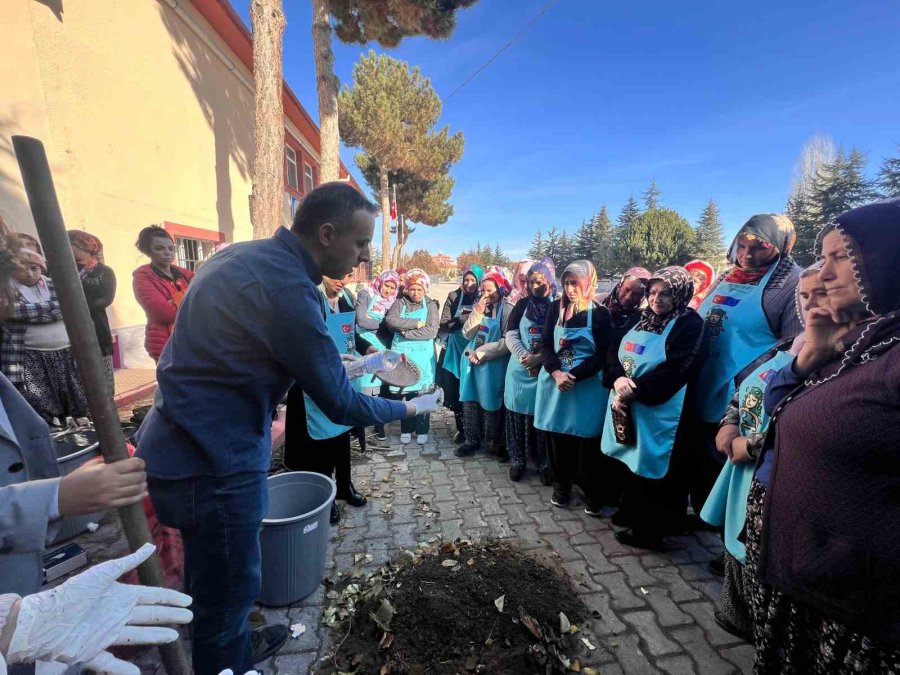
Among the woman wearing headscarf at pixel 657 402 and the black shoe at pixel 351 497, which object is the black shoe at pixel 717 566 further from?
the black shoe at pixel 351 497

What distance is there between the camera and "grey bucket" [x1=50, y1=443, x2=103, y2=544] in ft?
8.14

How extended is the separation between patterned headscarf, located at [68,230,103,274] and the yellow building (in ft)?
7.30

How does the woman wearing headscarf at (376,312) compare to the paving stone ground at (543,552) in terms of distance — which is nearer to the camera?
the paving stone ground at (543,552)

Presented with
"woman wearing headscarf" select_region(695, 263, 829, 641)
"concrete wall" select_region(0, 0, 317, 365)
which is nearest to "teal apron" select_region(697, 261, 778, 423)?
"woman wearing headscarf" select_region(695, 263, 829, 641)

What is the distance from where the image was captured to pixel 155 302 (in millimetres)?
3801

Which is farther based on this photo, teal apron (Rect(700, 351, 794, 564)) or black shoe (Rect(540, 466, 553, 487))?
black shoe (Rect(540, 466, 553, 487))

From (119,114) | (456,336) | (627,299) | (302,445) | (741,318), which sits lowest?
(302,445)

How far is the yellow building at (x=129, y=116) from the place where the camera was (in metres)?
4.94

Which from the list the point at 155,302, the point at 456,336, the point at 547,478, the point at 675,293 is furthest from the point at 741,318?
the point at 155,302

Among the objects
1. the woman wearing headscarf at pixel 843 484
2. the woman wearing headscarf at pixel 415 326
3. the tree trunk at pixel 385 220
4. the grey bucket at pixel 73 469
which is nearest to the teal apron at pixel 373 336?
the woman wearing headscarf at pixel 415 326

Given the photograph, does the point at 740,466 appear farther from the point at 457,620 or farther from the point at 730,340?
the point at 457,620

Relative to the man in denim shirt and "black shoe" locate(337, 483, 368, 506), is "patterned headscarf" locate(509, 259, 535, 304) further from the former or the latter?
the man in denim shirt

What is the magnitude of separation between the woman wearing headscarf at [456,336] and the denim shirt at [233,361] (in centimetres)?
337

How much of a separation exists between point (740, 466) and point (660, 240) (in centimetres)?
3320
